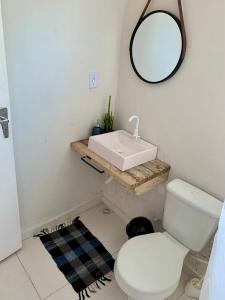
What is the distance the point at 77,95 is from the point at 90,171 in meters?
0.71

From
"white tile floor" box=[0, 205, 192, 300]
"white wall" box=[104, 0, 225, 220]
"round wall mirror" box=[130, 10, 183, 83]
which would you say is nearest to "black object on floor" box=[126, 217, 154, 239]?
"white wall" box=[104, 0, 225, 220]

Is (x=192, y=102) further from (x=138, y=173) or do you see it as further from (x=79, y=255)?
(x=79, y=255)

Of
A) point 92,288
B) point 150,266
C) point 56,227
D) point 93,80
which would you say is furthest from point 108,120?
point 92,288

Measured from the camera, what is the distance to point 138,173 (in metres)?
1.53

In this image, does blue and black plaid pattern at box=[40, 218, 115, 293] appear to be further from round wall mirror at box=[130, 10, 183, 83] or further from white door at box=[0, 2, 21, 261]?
round wall mirror at box=[130, 10, 183, 83]

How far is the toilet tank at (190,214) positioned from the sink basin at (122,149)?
0.94 ft

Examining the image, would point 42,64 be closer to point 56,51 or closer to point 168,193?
point 56,51

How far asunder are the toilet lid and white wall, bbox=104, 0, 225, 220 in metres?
0.39

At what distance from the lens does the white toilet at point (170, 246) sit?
1.22 m

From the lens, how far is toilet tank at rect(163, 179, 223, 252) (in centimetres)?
131

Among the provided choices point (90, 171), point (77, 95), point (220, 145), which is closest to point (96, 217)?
point (90, 171)

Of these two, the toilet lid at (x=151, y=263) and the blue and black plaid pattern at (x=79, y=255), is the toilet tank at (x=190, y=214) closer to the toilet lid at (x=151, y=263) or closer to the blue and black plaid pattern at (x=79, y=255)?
the toilet lid at (x=151, y=263)

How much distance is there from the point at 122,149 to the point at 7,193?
81 centimetres

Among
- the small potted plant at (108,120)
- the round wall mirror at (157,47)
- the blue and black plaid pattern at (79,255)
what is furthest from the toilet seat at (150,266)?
the round wall mirror at (157,47)
